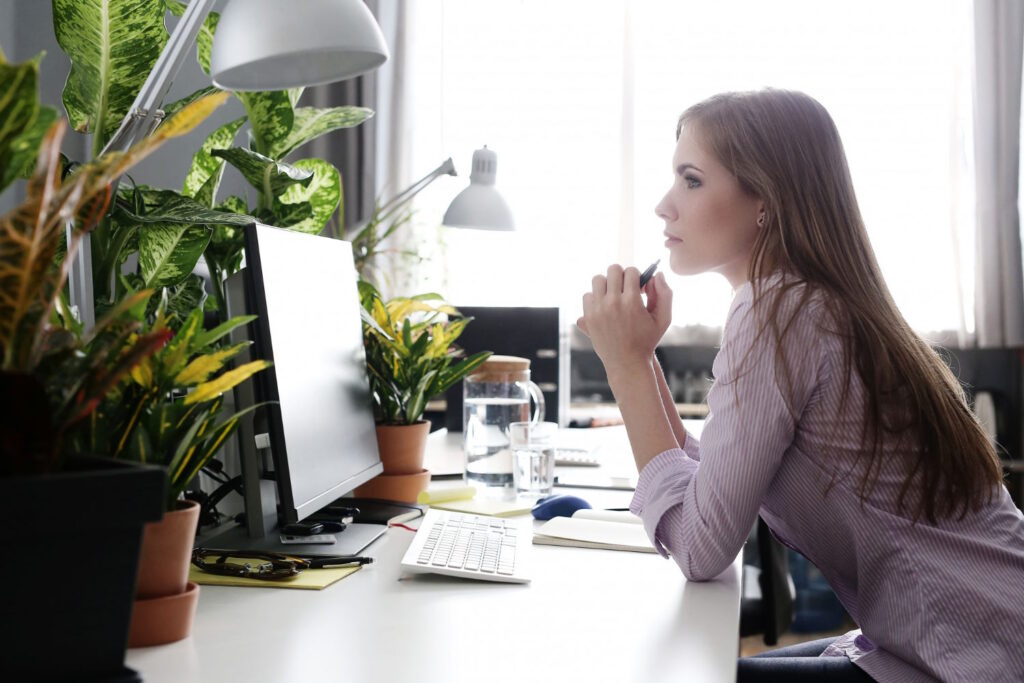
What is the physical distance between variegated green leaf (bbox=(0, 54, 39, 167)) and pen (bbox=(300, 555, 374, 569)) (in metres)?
0.61

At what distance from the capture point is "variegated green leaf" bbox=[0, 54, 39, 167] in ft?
1.69

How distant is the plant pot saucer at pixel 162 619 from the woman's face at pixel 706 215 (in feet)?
2.49

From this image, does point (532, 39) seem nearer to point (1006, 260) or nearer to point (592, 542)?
point (1006, 260)

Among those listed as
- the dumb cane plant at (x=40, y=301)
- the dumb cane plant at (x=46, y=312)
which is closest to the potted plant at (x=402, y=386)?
the dumb cane plant at (x=46, y=312)

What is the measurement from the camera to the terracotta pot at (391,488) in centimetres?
142

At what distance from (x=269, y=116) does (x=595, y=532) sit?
0.90 meters

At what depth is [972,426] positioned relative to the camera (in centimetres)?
108

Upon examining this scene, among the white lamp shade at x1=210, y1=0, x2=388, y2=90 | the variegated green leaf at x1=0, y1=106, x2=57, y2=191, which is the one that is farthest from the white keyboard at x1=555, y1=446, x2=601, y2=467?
the variegated green leaf at x1=0, y1=106, x2=57, y2=191

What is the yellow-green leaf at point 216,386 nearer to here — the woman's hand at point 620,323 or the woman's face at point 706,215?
the woman's hand at point 620,323

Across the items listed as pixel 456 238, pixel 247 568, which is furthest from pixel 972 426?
pixel 456 238

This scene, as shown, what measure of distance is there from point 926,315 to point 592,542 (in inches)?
97.7

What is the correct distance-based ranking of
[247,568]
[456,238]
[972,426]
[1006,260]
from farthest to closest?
[456,238], [1006,260], [972,426], [247,568]

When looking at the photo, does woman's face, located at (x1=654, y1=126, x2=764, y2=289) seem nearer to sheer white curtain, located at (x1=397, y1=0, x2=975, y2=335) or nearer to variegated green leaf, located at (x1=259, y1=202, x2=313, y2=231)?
variegated green leaf, located at (x1=259, y1=202, x2=313, y2=231)

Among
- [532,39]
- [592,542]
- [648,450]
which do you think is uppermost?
[532,39]
